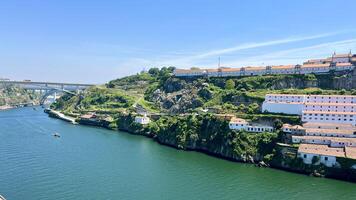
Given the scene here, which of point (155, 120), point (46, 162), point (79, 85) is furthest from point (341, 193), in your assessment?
point (79, 85)

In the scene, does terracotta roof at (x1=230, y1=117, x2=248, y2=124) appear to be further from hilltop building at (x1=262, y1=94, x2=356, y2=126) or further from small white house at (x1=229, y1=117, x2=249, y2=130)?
hilltop building at (x1=262, y1=94, x2=356, y2=126)

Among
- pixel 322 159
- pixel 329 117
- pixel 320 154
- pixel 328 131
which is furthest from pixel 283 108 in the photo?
pixel 322 159

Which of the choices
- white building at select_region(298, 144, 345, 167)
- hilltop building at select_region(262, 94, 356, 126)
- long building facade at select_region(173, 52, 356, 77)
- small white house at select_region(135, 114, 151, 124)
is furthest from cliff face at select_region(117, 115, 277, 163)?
long building facade at select_region(173, 52, 356, 77)

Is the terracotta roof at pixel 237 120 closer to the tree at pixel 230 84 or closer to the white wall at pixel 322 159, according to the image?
the white wall at pixel 322 159

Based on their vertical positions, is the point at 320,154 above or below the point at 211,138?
below

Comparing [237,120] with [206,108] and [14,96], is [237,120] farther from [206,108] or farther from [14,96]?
[14,96]

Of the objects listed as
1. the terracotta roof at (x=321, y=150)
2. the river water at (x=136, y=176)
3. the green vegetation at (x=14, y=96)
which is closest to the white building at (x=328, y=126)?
the terracotta roof at (x=321, y=150)

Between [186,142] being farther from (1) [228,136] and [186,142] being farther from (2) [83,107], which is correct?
(2) [83,107]
